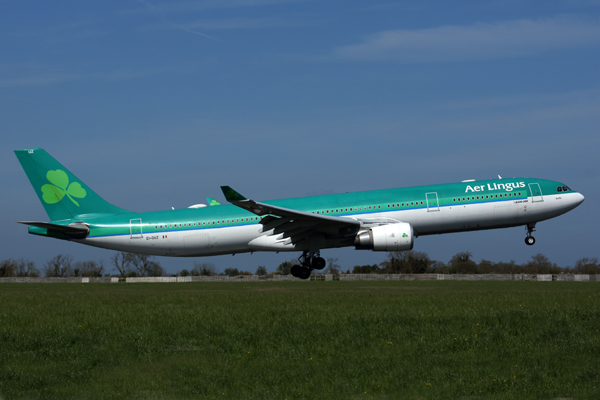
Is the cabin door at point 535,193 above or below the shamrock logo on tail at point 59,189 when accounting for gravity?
below

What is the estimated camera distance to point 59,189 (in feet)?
107

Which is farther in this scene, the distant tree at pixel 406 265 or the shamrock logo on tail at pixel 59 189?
the distant tree at pixel 406 265

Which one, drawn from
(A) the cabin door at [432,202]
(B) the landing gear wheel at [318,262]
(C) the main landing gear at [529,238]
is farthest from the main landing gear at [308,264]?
A: (C) the main landing gear at [529,238]

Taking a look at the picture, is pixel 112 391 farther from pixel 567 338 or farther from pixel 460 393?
pixel 567 338

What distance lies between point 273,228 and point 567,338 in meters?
18.7

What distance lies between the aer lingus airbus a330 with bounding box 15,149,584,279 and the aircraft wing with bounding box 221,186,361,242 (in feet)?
0.17

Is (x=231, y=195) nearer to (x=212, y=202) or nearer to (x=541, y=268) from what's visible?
(x=212, y=202)

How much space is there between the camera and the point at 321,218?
28.1 m

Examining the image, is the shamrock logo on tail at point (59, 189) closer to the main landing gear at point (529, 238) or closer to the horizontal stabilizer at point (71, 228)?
the horizontal stabilizer at point (71, 228)

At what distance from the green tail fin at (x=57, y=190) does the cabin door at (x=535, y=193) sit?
22.4 metres

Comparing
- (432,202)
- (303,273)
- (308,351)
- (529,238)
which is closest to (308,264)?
(303,273)

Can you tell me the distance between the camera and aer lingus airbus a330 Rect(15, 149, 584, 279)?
98.2 feet

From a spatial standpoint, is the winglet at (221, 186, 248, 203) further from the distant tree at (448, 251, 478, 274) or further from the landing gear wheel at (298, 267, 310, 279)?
the distant tree at (448, 251, 478, 274)

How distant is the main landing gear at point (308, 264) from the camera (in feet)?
101
